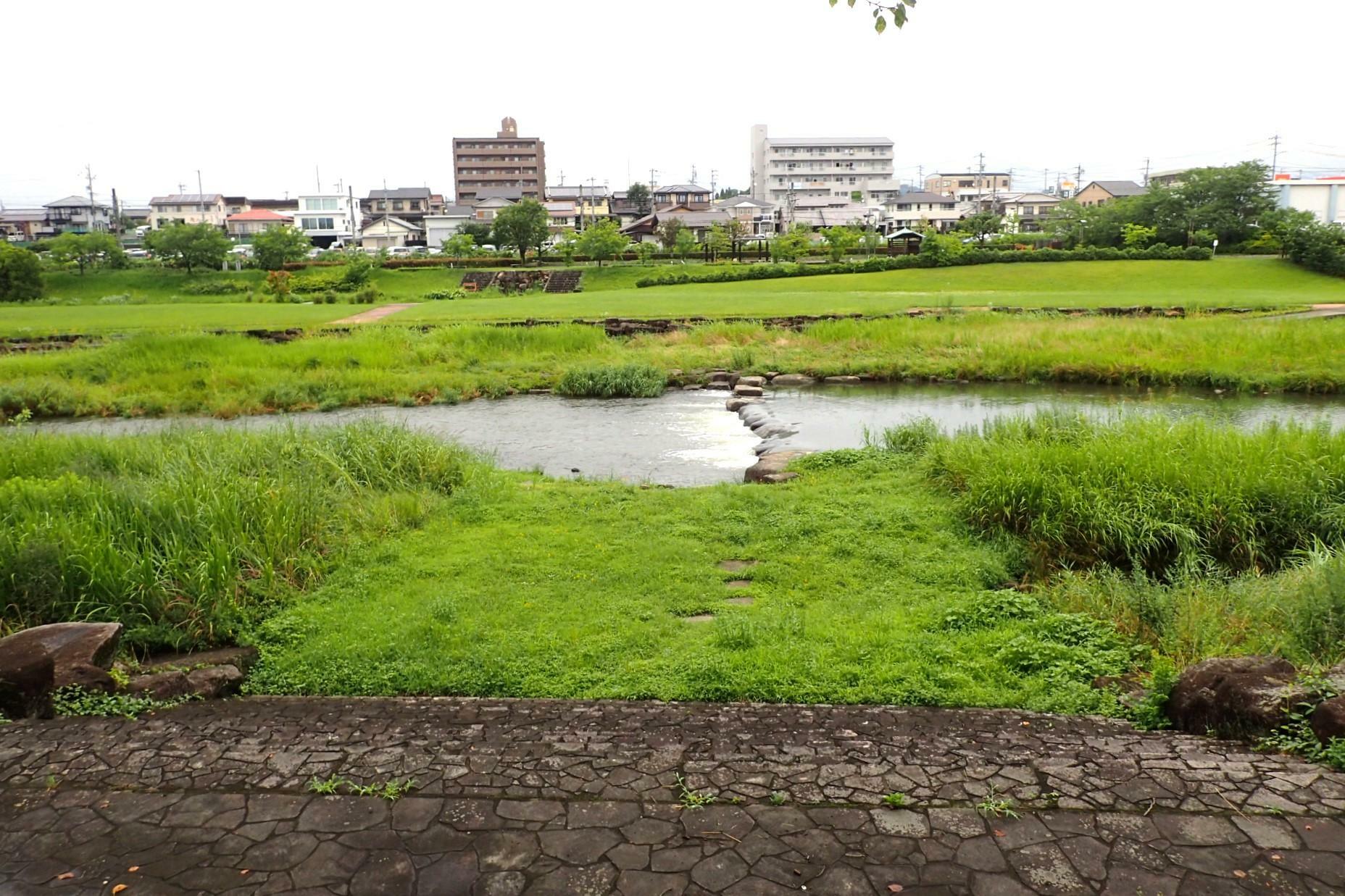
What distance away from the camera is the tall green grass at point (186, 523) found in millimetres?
6770

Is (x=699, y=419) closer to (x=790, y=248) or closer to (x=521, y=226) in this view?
(x=790, y=248)

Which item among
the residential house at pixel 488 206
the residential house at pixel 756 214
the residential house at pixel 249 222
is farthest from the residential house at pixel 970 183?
the residential house at pixel 249 222

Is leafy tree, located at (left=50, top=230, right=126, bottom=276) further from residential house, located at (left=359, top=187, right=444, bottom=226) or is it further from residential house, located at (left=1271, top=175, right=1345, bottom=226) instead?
residential house, located at (left=1271, top=175, right=1345, bottom=226)

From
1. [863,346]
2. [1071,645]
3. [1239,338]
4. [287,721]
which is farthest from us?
[863,346]

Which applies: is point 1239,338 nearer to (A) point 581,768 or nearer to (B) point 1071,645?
(B) point 1071,645

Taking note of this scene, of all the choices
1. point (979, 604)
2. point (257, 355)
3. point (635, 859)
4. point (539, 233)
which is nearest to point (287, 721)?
point (635, 859)

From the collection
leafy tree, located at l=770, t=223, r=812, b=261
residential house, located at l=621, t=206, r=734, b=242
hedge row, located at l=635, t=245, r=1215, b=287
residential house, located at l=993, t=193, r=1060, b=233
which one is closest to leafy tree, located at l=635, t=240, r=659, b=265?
leafy tree, located at l=770, t=223, r=812, b=261

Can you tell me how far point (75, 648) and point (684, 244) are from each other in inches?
2433

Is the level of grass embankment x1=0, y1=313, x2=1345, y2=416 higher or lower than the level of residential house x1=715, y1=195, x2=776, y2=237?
lower

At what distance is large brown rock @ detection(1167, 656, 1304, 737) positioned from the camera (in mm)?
4641

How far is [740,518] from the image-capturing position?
369 inches

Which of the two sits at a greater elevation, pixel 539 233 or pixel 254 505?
pixel 539 233

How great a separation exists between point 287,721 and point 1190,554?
7029 millimetres

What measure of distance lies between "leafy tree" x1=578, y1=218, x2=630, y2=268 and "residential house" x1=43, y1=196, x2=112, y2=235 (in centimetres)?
7041
